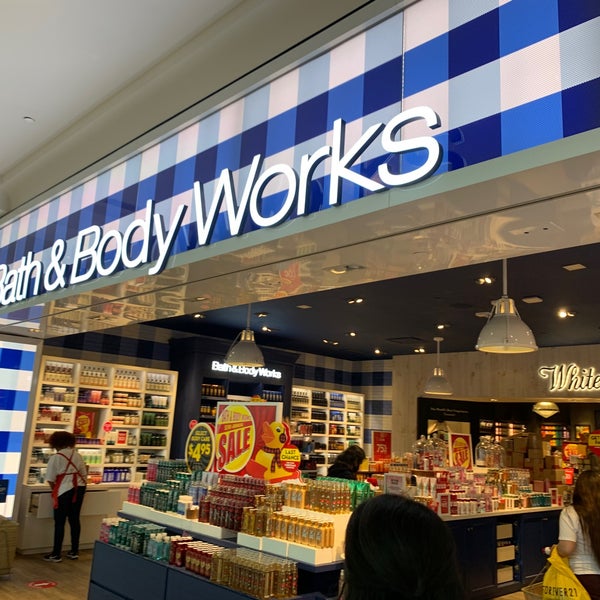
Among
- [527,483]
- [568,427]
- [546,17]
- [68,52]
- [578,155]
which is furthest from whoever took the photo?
[568,427]

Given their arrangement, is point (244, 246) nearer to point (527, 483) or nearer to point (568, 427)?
point (527, 483)

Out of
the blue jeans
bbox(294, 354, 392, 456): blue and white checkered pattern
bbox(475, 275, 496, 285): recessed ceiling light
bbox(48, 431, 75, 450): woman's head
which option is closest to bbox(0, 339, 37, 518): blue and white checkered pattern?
bbox(48, 431, 75, 450): woman's head

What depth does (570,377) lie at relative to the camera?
916cm

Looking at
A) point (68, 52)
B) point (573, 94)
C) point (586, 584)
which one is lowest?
point (586, 584)

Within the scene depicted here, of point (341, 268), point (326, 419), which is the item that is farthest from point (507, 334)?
point (326, 419)

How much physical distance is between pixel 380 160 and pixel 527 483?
6.39 meters

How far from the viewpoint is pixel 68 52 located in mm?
3400

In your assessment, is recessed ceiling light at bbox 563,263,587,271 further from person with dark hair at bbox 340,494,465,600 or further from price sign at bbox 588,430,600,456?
price sign at bbox 588,430,600,456

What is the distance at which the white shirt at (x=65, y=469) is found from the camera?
7.12m

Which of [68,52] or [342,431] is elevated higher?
[68,52]

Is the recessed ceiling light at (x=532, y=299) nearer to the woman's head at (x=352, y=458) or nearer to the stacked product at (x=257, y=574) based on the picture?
→ the woman's head at (x=352, y=458)

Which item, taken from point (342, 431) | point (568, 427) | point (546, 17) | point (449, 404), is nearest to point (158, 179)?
point (546, 17)

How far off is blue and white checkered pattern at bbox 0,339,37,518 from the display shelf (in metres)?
0.22

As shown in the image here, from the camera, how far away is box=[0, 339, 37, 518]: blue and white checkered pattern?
23.9 ft
